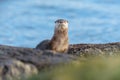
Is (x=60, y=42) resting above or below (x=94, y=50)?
above

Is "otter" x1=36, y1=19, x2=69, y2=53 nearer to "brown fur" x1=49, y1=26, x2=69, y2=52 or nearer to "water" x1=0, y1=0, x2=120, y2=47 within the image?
"brown fur" x1=49, y1=26, x2=69, y2=52

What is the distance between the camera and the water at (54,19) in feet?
140

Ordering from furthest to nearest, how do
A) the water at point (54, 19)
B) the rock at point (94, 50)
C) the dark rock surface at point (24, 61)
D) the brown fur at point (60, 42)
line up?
the water at point (54, 19) < the brown fur at point (60, 42) < the rock at point (94, 50) < the dark rock surface at point (24, 61)

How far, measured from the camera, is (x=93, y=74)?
28.0 feet

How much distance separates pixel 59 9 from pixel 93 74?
43303mm

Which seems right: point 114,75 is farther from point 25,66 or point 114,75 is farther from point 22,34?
point 22,34

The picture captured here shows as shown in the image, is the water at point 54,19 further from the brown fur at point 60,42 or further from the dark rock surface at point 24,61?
the dark rock surface at point 24,61

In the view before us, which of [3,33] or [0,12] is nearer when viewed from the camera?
[3,33]

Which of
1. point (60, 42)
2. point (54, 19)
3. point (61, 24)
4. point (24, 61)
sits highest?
point (54, 19)

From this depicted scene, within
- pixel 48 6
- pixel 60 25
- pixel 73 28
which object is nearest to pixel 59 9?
pixel 48 6

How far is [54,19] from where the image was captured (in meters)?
46.6

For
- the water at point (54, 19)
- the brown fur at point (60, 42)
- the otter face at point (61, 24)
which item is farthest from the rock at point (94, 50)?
the water at point (54, 19)

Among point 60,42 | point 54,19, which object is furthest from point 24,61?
point 54,19

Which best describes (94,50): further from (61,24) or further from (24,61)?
(24,61)
